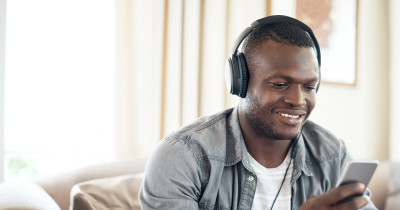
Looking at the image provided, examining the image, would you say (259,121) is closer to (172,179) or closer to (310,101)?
(310,101)

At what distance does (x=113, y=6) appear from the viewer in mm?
2031

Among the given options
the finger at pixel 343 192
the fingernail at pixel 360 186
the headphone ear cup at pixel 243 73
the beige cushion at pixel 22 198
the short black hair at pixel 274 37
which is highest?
the short black hair at pixel 274 37

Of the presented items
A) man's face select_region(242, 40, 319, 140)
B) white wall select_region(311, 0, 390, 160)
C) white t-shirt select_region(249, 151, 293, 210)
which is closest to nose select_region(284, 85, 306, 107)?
man's face select_region(242, 40, 319, 140)

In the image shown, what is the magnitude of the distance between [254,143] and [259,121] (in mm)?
107

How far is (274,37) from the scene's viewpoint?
127 cm

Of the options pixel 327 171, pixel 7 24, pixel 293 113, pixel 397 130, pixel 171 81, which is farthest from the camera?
pixel 397 130

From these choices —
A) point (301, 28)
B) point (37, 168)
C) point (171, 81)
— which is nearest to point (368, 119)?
point (171, 81)

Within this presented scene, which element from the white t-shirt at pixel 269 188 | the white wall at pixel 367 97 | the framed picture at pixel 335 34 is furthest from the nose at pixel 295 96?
the white wall at pixel 367 97

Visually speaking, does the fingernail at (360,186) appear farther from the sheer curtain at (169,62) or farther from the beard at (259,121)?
the sheer curtain at (169,62)

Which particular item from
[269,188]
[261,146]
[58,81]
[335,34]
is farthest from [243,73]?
[335,34]

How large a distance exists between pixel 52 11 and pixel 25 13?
115 mm

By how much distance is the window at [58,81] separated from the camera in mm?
1953

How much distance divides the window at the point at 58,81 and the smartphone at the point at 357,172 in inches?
48.3

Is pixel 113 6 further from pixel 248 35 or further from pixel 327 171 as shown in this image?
pixel 327 171
